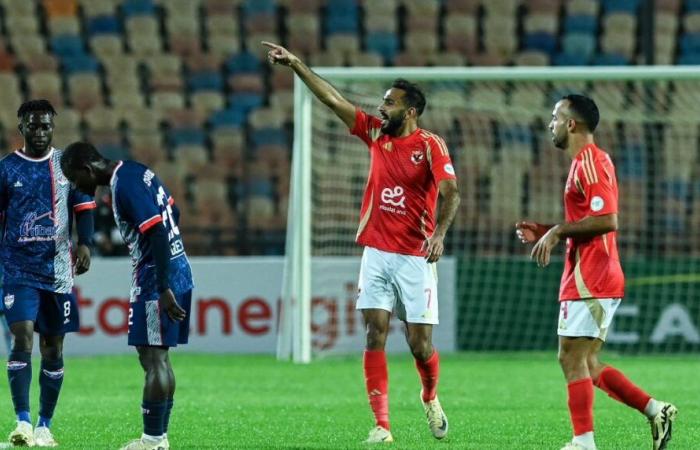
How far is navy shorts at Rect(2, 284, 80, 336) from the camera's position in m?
7.93

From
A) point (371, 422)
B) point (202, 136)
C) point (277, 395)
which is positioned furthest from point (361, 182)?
point (371, 422)

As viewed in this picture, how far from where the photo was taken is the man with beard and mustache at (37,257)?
26.1 feet

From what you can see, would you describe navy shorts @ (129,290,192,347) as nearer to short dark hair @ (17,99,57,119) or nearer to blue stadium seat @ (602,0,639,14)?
short dark hair @ (17,99,57,119)

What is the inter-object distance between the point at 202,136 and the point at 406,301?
11877mm

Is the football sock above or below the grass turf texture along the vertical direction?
above

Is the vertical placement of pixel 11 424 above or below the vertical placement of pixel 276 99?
below

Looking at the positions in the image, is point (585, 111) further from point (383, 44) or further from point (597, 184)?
point (383, 44)

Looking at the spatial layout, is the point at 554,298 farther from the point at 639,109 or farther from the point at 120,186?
the point at 120,186

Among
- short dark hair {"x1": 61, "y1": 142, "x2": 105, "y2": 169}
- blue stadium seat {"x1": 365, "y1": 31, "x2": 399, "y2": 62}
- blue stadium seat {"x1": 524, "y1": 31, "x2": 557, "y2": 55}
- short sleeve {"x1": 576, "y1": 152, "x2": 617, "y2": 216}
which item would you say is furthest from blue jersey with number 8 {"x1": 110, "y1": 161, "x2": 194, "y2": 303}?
blue stadium seat {"x1": 524, "y1": 31, "x2": 557, "y2": 55}

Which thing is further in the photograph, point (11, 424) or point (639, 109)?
point (639, 109)

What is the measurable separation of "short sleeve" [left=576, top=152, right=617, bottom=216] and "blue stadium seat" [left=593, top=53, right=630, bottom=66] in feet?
45.6

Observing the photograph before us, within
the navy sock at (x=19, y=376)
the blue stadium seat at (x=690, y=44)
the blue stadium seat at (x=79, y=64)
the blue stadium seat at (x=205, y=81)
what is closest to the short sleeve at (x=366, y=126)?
the navy sock at (x=19, y=376)

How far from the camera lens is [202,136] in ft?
65.3

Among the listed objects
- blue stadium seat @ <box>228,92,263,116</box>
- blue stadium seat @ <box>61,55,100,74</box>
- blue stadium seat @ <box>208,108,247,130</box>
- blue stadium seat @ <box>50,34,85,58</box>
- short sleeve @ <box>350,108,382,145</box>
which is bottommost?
short sleeve @ <box>350,108,382,145</box>
